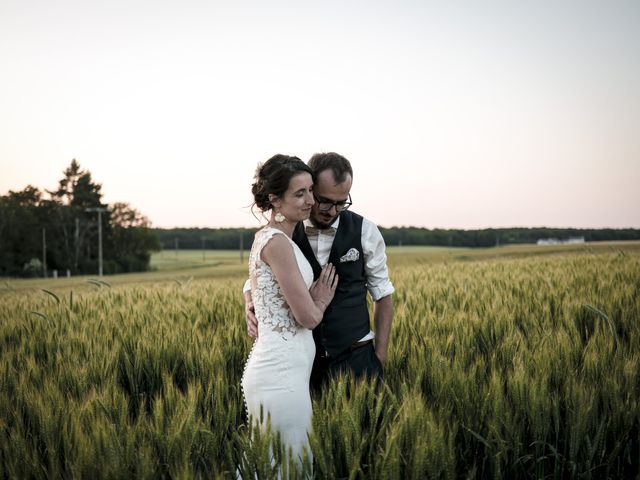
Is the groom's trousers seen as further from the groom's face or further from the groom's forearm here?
the groom's face

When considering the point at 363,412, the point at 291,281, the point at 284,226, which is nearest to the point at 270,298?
the point at 291,281

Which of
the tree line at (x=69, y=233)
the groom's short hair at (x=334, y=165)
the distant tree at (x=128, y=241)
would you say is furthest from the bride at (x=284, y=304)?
the distant tree at (x=128, y=241)

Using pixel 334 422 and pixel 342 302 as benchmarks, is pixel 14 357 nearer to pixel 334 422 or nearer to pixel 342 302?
pixel 342 302

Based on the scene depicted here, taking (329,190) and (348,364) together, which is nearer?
(329,190)

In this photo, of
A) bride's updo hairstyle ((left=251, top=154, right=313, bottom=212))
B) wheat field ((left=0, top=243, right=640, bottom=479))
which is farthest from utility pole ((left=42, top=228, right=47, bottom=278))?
bride's updo hairstyle ((left=251, top=154, right=313, bottom=212))

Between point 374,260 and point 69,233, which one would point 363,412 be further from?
point 69,233

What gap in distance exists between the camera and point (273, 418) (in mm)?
2264

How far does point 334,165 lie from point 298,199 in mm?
251

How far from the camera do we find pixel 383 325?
2.82 metres

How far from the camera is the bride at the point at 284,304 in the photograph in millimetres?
2271

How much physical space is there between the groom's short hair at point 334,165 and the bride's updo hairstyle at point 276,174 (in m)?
0.09

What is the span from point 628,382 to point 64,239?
72216 millimetres

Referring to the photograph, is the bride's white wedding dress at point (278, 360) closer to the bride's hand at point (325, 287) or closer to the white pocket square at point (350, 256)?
the bride's hand at point (325, 287)

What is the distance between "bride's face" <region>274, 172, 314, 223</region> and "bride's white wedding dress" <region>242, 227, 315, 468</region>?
0.11 meters
